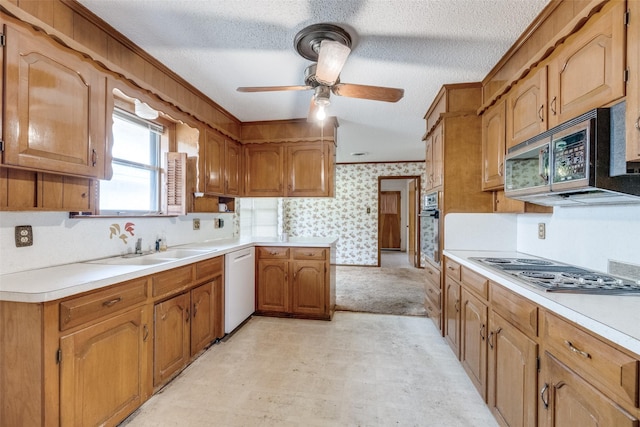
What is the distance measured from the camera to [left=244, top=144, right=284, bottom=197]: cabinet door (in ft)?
11.8

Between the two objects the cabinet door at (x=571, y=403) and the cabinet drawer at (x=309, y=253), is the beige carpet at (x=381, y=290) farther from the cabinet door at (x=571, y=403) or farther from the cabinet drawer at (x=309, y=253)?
the cabinet door at (x=571, y=403)

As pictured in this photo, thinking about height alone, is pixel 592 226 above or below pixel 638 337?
above

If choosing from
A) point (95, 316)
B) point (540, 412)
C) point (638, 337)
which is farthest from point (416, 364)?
point (95, 316)

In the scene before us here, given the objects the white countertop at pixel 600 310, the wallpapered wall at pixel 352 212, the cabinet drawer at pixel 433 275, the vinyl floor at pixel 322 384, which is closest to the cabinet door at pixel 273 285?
the vinyl floor at pixel 322 384

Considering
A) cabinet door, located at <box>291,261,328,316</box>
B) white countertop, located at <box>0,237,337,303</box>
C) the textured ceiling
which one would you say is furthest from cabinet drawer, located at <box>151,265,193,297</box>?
the textured ceiling

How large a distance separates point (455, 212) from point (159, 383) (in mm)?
2677

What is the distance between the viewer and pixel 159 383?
6.14 feet

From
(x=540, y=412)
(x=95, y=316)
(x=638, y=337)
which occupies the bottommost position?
(x=540, y=412)

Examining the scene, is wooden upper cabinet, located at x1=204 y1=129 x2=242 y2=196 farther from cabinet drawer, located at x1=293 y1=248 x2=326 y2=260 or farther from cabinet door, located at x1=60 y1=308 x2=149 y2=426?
cabinet door, located at x1=60 y1=308 x2=149 y2=426

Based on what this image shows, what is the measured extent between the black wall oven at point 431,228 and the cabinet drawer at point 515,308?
1156 mm

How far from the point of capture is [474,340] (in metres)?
1.90

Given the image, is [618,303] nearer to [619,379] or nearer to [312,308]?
[619,379]

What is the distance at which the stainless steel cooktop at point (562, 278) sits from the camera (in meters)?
1.24

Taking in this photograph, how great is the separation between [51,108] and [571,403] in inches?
102
